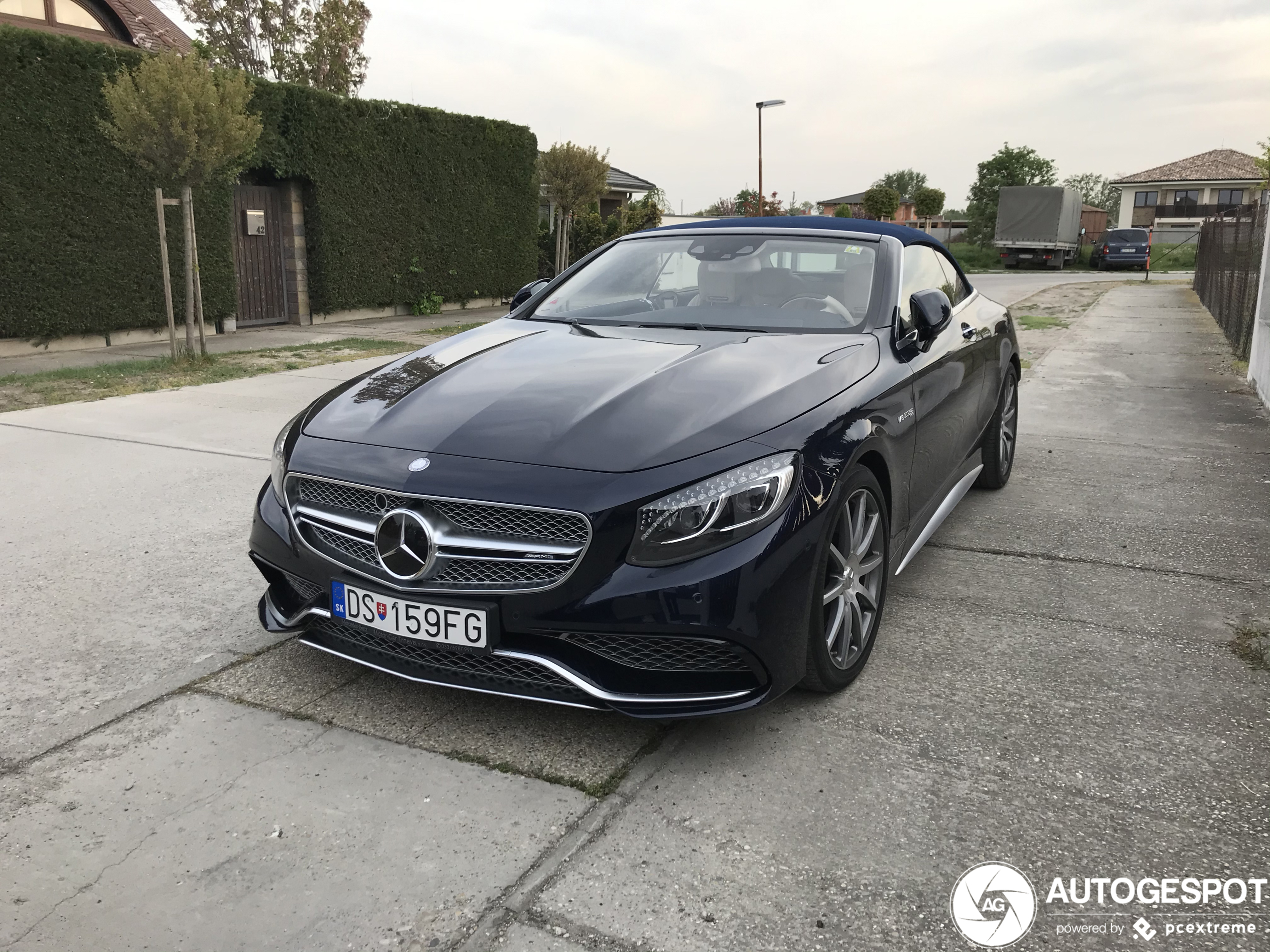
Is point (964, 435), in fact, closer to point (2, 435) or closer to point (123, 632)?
point (123, 632)

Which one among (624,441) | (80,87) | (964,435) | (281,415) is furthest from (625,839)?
(80,87)

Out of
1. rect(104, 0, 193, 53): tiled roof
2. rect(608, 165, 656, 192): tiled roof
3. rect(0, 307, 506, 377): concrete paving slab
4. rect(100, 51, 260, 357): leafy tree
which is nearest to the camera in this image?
rect(100, 51, 260, 357): leafy tree

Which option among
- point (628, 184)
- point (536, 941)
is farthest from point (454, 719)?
point (628, 184)

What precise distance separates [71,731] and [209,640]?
26.8 inches

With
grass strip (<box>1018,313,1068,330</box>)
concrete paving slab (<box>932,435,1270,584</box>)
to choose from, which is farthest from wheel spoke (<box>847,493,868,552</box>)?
grass strip (<box>1018,313,1068,330</box>)

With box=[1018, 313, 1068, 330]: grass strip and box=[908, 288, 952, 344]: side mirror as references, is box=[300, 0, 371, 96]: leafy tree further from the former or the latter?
box=[908, 288, 952, 344]: side mirror

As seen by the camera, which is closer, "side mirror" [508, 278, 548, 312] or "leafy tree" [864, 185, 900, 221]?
"side mirror" [508, 278, 548, 312]

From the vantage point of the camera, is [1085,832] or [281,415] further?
[281,415]

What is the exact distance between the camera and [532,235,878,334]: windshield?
3885mm

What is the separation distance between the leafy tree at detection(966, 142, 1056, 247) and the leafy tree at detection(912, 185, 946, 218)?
4.73 meters

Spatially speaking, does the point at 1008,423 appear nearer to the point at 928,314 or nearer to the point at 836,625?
the point at 928,314

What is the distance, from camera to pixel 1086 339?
13.7 metres

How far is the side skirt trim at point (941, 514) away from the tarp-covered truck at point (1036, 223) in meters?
39.3

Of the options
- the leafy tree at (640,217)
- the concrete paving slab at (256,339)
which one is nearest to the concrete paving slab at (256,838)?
the concrete paving slab at (256,339)
